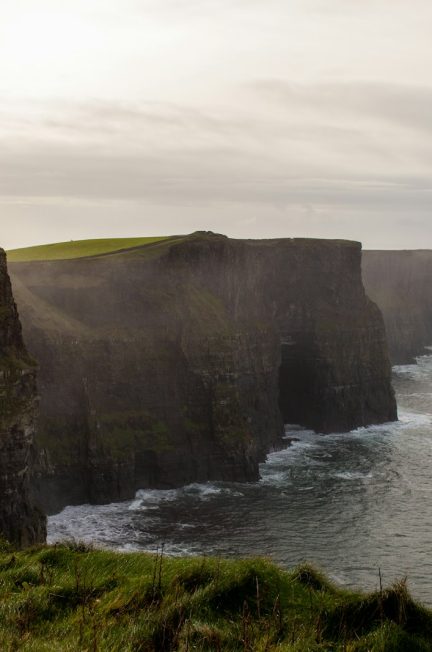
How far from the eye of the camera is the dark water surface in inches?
2165

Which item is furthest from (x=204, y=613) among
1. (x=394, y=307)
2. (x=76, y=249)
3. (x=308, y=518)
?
(x=394, y=307)

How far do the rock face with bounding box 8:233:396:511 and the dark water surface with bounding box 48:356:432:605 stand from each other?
3.84 metres

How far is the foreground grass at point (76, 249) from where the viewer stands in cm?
10088

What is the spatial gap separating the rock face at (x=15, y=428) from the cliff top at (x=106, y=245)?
4429cm

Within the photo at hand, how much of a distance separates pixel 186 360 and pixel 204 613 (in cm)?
6608

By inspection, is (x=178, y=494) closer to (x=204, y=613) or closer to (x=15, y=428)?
(x=15, y=428)

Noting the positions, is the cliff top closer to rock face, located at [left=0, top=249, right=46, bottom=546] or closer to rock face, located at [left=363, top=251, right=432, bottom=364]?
rock face, located at [left=0, top=249, right=46, bottom=546]

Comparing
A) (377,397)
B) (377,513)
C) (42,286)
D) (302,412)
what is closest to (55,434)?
(42,286)

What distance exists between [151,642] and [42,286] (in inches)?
2860

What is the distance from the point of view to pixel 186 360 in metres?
79.3

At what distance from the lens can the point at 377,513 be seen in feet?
217

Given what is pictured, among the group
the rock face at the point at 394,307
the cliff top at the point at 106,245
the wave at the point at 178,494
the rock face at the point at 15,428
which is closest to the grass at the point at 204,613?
the rock face at the point at 15,428

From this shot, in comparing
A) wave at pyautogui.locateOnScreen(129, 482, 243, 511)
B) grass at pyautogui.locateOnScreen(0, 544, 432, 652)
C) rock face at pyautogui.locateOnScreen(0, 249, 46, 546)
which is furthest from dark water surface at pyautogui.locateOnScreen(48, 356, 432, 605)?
grass at pyautogui.locateOnScreen(0, 544, 432, 652)

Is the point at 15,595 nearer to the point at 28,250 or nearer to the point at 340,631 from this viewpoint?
the point at 340,631
